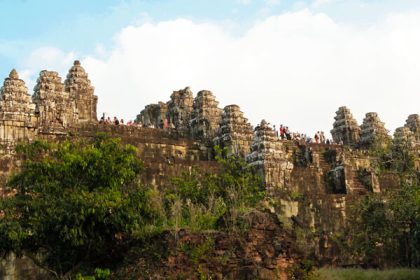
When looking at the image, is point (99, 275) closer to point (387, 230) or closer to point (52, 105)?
point (387, 230)

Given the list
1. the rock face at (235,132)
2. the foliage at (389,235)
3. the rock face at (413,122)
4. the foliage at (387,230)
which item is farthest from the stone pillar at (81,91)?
the rock face at (413,122)

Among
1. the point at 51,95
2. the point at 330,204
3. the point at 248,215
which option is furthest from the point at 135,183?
the point at 51,95

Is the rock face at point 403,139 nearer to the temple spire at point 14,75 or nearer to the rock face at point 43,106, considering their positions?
the rock face at point 43,106

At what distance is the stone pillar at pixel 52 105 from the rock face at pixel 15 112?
0.84 m

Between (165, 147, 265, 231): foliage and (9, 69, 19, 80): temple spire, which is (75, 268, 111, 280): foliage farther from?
(9, 69, 19, 80): temple spire

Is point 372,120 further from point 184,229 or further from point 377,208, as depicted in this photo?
point 184,229

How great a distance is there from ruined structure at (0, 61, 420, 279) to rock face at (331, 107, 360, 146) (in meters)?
4.53

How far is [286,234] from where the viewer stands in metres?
23.2

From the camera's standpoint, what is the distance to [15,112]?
34375 millimetres

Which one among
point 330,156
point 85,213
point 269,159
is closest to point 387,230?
point 269,159

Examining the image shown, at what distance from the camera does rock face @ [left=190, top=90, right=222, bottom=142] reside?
44.7 m

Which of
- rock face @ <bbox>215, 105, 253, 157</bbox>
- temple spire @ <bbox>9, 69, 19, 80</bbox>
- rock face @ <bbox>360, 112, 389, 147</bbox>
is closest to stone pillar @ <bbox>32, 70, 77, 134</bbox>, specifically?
temple spire @ <bbox>9, 69, 19, 80</bbox>

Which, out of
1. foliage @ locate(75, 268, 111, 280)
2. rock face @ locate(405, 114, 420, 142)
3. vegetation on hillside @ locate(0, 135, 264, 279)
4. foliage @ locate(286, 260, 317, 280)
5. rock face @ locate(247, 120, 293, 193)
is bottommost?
foliage @ locate(286, 260, 317, 280)

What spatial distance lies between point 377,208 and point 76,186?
51.1 feet
